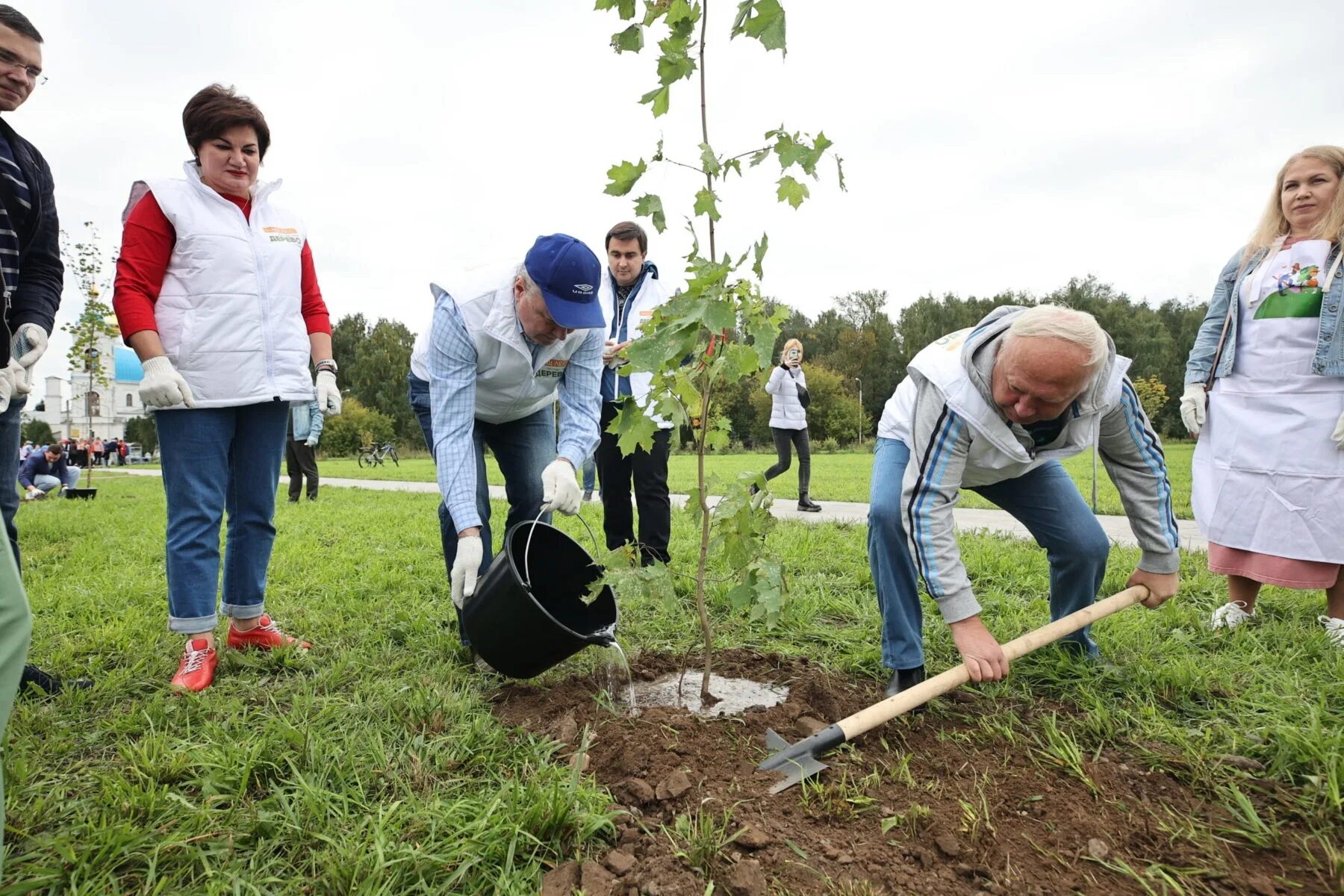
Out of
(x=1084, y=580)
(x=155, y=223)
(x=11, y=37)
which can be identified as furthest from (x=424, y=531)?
(x=1084, y=580)

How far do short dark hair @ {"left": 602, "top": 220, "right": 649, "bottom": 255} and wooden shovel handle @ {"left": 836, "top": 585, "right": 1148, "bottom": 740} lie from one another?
2843mm

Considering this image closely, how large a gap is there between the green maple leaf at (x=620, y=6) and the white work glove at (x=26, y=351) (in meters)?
1.98

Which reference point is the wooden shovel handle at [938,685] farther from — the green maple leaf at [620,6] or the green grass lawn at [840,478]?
the green maple leaf at [620,6]

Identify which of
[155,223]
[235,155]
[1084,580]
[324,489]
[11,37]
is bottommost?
[324,489]

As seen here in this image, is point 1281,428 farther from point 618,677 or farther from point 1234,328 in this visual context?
point 618,677

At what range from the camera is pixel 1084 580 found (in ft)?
8.13

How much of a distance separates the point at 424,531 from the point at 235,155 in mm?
3913

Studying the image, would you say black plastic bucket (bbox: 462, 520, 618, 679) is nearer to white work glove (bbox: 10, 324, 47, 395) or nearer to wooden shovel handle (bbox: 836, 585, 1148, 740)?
wooden shovel handle (bbox: 836, 585, 1148, 740)

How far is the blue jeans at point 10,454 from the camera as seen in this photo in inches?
91.7

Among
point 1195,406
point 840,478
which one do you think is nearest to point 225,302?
point 1195,406

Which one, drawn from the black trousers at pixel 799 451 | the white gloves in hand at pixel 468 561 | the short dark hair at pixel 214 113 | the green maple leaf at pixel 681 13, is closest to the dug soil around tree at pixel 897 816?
the white gloves in hand at pixel 468 561

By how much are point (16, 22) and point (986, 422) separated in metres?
2.90

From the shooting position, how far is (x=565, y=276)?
87.1 inches

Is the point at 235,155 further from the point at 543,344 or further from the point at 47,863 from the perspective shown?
A: the point at 47,863
